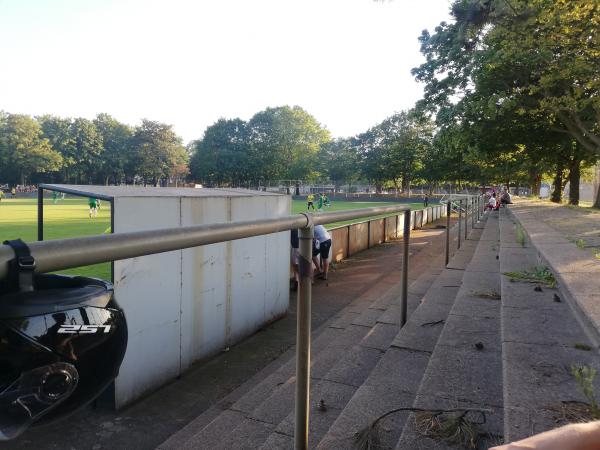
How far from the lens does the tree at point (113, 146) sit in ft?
273

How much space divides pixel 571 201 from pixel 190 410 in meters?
25.0

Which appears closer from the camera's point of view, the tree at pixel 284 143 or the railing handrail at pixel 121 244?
the railing handrail at pixel 121 244

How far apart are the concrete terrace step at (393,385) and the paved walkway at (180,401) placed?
153cm

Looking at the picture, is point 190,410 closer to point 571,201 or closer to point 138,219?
point 138,219

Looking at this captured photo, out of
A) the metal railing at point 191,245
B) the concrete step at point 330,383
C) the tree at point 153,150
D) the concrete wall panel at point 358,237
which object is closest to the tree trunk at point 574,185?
the concrete wall panel at point 358,237

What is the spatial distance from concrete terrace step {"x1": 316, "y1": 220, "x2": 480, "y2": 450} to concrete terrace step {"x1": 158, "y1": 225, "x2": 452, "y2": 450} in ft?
1.07

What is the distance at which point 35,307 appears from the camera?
866 millimetres

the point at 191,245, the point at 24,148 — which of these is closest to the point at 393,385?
the point at 191,245

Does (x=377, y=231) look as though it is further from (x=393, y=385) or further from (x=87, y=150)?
(x=87, y=150)

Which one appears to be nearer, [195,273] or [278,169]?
[195,273]

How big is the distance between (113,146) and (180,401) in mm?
87749

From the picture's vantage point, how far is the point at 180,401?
187 inches

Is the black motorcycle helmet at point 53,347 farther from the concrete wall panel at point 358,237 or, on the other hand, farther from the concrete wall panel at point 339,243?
the concrete wall panel at point 358,237

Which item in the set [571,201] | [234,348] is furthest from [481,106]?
[234,348]
